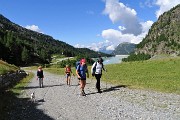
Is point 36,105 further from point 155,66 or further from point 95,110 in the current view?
point 155,66

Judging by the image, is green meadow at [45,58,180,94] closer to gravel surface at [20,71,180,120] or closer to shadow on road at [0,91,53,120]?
gravel surface at [20,71,180,120]

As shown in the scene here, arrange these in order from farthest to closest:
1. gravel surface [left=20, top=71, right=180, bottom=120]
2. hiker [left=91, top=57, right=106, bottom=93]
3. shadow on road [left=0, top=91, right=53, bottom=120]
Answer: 1. hiker [left=91, top=57, right=106, bottom=93]
2. shadow on road [left=0, top=91, right=53, bottom=120]
3. gravel surface [left=20, top=71, right=180, bottom=120]

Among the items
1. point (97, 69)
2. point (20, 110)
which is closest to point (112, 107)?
point (20, 110)

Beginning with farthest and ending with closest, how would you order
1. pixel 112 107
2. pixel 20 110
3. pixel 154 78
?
pixel 154 78 < pixel 20 110 < pixel 112 107

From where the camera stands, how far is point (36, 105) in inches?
931

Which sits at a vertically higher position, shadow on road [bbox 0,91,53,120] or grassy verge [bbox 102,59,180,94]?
grassy verge [bbox 102,59,180,94]

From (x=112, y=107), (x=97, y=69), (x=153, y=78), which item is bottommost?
(x=112, y=107)

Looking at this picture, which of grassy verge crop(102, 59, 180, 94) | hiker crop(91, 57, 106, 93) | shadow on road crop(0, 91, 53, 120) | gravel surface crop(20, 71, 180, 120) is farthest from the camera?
grassy verge crop(102, 59, 180, 94)

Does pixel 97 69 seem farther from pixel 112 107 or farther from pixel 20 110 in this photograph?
pixel 20 110

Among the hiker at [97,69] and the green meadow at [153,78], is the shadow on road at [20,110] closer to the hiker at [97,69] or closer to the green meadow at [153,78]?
the hiker at [97,69]

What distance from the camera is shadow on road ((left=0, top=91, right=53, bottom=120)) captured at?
19.2 metres

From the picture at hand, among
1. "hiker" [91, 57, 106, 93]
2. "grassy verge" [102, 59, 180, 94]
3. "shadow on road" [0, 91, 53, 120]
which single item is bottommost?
"shadow on road" [0, 91, 53, 120]

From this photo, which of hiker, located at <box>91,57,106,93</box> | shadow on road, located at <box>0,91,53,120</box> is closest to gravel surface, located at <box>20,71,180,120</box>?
shadow on road, located at <box>0,91,53,120</box>

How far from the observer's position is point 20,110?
21.8 m
